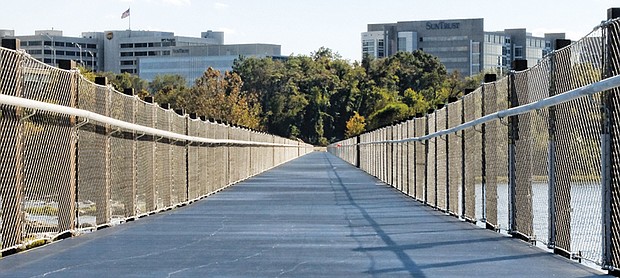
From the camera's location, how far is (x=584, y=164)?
12625 millimetres

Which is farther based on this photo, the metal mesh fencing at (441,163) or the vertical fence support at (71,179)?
the metal mesh fencing at (441,163)

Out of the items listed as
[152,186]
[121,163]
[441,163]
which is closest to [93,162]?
[121,163]

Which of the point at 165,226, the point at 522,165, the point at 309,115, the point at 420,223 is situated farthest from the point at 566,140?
the point at 309,115

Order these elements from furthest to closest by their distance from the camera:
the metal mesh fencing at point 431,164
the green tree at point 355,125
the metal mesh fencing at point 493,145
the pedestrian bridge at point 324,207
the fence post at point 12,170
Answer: the green tree at point 355,125, the metal mesh fencing at point 431,164, the metal mesh fencing at point 493,145, the fence post at point 12,170, the pedestrian bridge at point 324,207

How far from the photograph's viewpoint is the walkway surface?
11.5m

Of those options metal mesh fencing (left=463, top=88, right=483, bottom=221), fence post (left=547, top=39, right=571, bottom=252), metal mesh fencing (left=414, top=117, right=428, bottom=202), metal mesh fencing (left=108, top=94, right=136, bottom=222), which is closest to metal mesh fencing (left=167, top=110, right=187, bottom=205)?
metal mesh fencing (left=108, top=94, right=136, bottom=222)

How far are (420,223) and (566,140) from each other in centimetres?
594

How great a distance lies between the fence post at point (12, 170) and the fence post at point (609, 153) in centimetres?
641

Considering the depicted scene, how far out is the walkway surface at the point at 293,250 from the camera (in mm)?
11453

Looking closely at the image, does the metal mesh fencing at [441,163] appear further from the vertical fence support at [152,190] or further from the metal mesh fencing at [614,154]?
the metal mesh fencing at [614,154]

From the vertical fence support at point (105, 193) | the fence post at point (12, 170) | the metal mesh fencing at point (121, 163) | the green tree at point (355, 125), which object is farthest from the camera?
the green tree at point (355, 125)

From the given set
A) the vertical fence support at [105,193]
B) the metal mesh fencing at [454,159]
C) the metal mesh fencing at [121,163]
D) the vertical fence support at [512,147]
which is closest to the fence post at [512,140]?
the vertical fence support at [512,147]

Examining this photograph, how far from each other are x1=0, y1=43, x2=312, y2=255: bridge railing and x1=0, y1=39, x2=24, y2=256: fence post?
11 mm

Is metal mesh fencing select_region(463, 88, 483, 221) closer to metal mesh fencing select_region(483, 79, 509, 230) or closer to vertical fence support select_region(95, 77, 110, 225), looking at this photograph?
metal mesh fencing select_region(483, 79, 509, 230)
